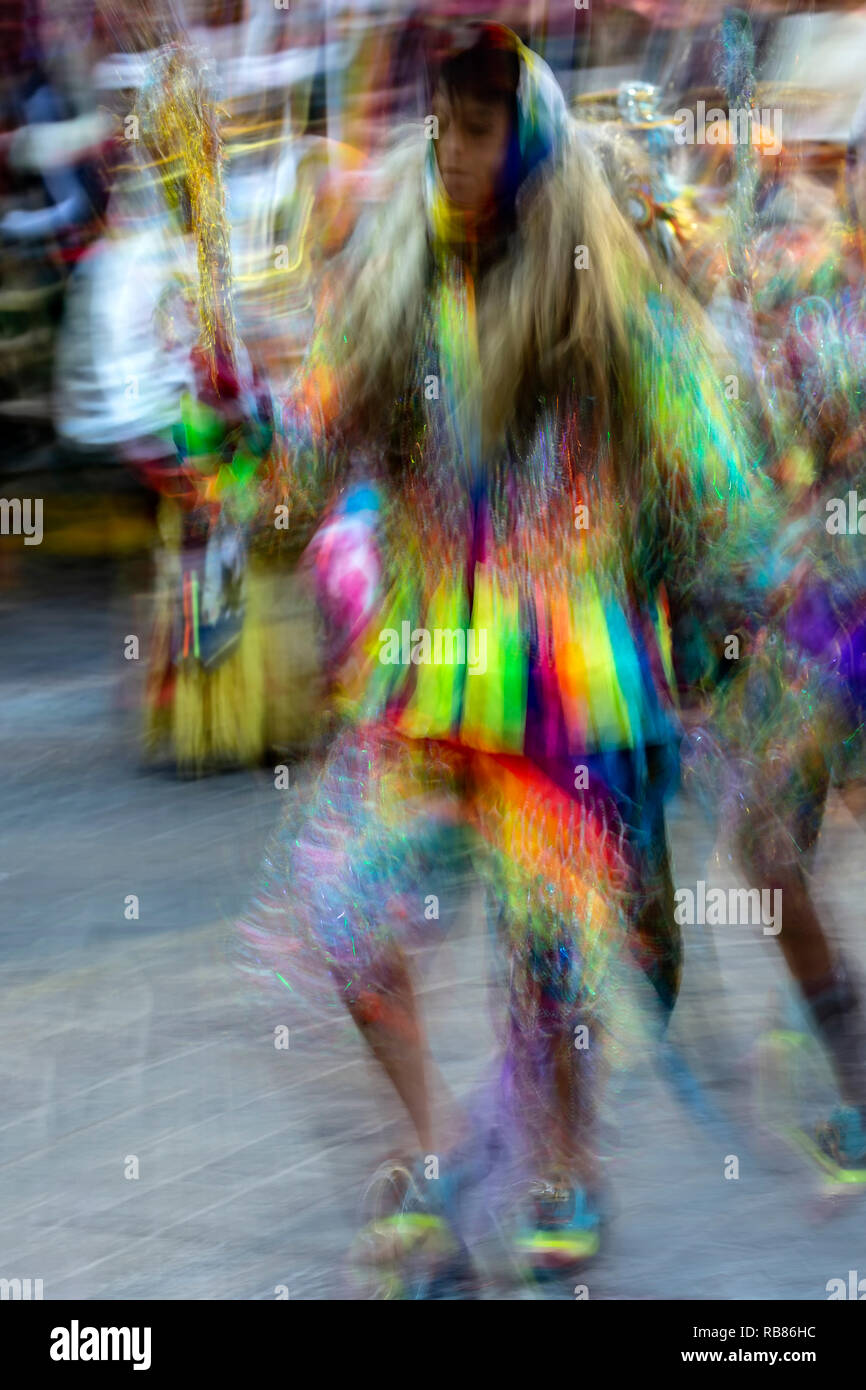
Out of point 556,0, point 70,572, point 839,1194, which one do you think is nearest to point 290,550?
point 556,0

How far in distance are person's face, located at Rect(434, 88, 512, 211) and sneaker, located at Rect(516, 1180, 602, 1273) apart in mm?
1240

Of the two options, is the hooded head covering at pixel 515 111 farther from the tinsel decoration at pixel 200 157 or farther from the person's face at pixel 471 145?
the tinsel decoration at pixel 200 157

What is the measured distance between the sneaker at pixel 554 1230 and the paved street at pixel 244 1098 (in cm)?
4

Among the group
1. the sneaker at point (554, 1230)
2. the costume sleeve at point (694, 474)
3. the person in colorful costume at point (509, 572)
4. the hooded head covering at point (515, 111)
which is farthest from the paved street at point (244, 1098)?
the hooded head covering at point (515, 111)

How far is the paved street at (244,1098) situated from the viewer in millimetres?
2707

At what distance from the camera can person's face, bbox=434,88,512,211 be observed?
93.1 inches

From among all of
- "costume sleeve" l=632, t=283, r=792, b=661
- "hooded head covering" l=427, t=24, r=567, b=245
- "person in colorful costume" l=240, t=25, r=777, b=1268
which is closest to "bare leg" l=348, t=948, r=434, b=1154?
"person in colorful costume" l=240, t=25, r=777, b=1268

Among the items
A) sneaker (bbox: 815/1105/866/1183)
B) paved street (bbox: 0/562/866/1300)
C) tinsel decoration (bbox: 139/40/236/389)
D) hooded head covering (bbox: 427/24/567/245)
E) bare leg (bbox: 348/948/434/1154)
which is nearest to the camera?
hooded head covering (bbox: 427/24/567/245)

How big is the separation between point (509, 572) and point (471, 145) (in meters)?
0.50

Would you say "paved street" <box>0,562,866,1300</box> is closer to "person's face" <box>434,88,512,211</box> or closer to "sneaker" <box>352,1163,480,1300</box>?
"sneaker" <box>352,1163,480,1300</box>

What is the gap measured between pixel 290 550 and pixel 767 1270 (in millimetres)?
3165

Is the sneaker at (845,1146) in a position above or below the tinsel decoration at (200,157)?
below

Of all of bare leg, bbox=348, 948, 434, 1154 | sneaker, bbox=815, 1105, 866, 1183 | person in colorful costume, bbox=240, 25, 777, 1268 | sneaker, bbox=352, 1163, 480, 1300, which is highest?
person in colorful costume, bbox=240, 25, 777, 1268
